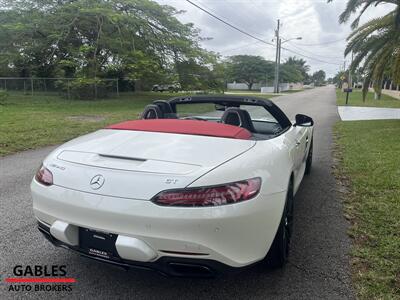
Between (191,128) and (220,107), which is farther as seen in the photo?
(220,107)

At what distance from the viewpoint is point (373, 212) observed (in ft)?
12.8

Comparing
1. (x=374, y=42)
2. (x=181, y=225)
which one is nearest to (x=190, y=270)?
(x=181, y=225)

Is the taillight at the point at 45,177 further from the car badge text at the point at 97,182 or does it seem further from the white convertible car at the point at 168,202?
the car badge text at the point at 97,182

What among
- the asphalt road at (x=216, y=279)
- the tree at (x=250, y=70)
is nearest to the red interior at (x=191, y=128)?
the asphalt road at (x=216, y=279)

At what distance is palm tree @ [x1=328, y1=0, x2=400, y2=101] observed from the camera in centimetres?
1152

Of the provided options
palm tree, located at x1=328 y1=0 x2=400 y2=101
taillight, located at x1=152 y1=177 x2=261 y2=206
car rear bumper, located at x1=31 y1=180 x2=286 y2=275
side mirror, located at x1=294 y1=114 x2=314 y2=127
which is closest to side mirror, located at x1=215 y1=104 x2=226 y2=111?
side mirror, located at x1=294 y1=114 x2=314 y2=127

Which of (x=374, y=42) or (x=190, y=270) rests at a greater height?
(x=374, y=42)

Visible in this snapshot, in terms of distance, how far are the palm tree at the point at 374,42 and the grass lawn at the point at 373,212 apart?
195 inches

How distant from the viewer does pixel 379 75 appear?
475 inches

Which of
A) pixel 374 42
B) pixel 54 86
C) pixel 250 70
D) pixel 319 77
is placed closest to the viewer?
pixel 374 42

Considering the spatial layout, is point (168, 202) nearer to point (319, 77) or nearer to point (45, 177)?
point (45, 177)

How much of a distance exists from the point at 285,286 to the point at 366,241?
3.83 feet

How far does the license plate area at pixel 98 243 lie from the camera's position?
7.01 feet

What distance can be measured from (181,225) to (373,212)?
2.86 meters
